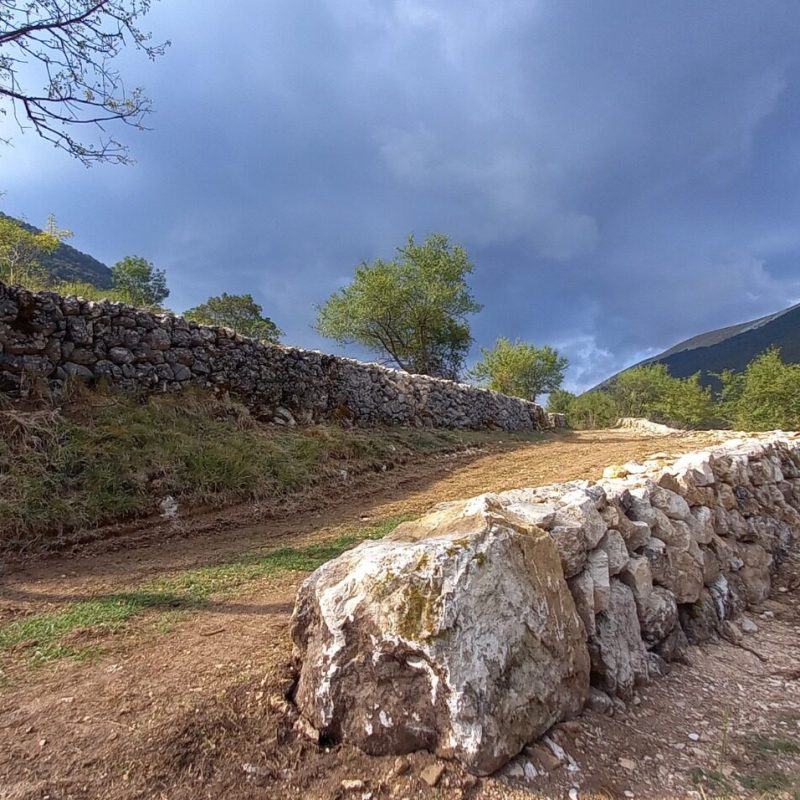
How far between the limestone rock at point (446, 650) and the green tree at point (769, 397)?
2696 centimetres

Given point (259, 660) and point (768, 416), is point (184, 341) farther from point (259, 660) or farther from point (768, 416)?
point (768, 416)

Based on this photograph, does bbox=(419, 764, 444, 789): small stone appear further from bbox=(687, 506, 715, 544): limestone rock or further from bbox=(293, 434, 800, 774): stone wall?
bbox=(687, 506, 715, 544): limestone rock

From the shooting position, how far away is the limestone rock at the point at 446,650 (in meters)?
1.80

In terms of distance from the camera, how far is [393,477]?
8.05 m

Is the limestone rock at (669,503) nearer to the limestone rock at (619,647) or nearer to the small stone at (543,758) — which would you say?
the limestone rock at (619,647)

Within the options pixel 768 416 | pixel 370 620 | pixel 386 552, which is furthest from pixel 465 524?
pixel 768 416

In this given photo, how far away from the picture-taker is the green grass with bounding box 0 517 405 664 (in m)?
2.73

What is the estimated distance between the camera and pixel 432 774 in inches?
67.2

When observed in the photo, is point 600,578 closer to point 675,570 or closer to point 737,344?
point 675,570

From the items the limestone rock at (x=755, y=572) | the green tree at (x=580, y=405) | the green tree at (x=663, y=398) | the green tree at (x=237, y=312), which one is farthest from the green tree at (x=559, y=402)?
the limestone rock at (x=755, y=572)

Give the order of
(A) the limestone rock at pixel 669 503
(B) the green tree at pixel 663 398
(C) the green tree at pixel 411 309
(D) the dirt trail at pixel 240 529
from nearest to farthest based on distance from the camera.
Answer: (A) the limestone rock at pixel 669 503
(D) the dirt trail at pixel 240 529
(C) the green tree at pixel 411 309
(B) the green tree at pixel 663 398

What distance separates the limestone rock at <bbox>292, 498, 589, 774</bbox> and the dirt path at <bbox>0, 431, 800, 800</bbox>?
0.11 m

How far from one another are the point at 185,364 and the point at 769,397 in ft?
101

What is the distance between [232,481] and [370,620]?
4.66 m
